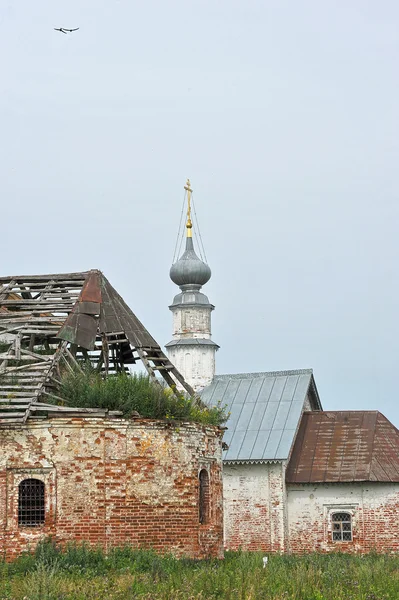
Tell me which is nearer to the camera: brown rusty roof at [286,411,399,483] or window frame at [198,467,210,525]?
window frame at [198,467,210,525]

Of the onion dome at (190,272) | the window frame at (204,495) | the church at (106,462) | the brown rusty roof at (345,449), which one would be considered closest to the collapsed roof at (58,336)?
the church at (106,462)

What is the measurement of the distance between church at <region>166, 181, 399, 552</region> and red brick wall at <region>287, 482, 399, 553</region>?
29 mm

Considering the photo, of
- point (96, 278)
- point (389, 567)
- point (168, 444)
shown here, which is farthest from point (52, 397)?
point (389, 567)

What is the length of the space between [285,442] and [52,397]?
14.3 meters

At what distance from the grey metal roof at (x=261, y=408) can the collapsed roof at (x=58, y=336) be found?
1032 centimetres

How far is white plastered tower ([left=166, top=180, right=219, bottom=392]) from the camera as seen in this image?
42.7m

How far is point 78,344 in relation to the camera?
21.6 m

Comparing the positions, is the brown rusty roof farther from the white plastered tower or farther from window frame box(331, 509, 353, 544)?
the white plastered tower

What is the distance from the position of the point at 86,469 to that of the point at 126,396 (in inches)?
63.1

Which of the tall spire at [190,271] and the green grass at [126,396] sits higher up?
the tall spire at [190,271]

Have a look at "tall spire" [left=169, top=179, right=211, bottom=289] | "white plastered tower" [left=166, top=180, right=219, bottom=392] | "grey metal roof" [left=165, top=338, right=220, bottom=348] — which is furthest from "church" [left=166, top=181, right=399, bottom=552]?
"tall spire" [left=169, top=179, right=211, bottom=289]

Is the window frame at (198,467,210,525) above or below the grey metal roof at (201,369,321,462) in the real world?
below

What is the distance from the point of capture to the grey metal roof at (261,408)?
33.2 metres

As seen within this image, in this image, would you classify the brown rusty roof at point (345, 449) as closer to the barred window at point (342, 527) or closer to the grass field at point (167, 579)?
the barred window at point (342, 527)
